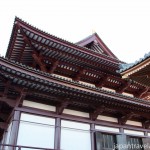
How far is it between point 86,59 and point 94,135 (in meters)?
5.14

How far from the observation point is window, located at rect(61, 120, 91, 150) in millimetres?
10562

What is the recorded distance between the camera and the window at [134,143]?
12152mm

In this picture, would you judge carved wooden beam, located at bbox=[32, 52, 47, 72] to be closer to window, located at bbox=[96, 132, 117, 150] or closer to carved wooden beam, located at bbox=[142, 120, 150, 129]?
window, located at bbox=[96, 132, 117, 150]

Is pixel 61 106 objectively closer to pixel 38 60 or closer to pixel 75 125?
pixel 75 125

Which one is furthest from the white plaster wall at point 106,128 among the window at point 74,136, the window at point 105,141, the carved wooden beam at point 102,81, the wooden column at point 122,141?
the carved wooden beam at point 102,81

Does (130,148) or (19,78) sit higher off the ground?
(19,78)

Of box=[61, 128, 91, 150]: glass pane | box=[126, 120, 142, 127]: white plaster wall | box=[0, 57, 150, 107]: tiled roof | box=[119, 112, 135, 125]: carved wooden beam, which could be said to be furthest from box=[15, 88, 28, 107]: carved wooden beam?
box=[126, 120, 142, 127]: white plaster wall

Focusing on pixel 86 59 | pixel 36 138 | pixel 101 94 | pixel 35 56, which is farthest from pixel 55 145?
pixel 86 59

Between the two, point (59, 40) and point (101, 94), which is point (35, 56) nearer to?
point (59, 40)

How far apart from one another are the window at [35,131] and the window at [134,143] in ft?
14.6

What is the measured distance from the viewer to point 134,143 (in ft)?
41.2

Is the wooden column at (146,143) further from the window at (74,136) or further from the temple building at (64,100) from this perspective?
the window at (74,136)

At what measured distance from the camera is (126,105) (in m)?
11.7

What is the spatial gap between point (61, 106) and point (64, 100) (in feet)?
1.24
